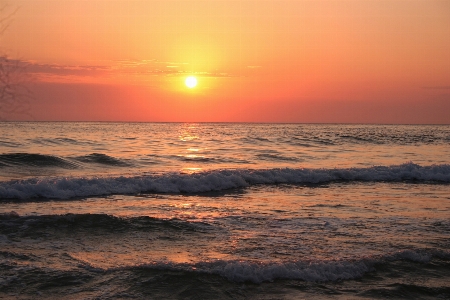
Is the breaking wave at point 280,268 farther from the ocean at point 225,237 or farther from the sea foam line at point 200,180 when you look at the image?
the sea foam line at point 200,180

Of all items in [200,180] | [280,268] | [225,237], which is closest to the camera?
[280,268]

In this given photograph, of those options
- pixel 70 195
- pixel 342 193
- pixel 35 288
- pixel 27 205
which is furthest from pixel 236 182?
pixel 35 288

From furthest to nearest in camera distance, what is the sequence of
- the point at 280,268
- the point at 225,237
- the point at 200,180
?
the point at 200,180
the point at 225,237
the point at 280,268

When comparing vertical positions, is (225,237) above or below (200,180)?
below

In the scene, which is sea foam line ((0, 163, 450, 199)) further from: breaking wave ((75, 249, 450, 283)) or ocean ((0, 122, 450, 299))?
breaking wave ((75, 249, 450, 283))

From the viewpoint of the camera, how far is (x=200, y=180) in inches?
739

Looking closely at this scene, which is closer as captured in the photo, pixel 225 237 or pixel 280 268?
pixel 280 268

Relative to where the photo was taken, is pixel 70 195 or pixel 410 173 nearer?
pixel 70 195

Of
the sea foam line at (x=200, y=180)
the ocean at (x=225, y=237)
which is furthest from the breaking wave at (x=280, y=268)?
the sea foam line at (x=200, y=180)

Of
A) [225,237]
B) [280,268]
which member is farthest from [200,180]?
[280,268]

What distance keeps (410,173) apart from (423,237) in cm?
1316

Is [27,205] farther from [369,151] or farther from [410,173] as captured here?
[369,151]

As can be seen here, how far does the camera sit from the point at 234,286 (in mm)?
7379

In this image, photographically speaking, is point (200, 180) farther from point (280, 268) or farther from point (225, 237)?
point (280, 268)
